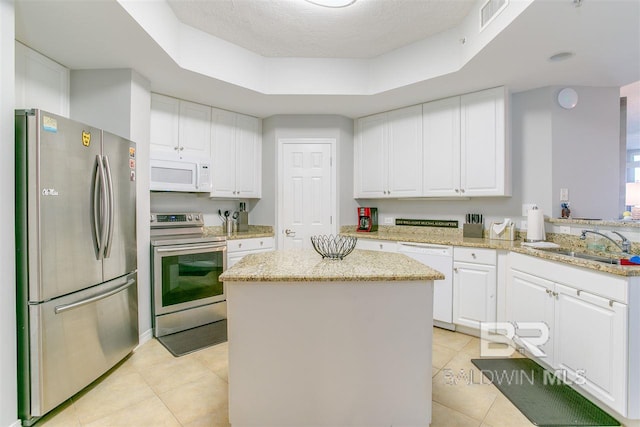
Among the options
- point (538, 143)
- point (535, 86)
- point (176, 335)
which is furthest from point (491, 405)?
point (535, 86)

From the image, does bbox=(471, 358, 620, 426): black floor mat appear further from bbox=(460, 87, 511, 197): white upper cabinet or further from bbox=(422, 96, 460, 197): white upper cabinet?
bbox=(422, 96, 460, 197): white upper cabinet

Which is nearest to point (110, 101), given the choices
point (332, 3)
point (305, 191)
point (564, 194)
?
point (332, 3)

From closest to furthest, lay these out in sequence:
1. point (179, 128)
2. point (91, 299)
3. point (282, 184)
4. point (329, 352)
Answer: point (329, 352) → point (91, 299) → point (179, 128) → point (282, 184)

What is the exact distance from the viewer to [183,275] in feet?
9.61

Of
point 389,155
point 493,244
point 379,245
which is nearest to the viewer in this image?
point 493,244

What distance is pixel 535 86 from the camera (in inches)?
114

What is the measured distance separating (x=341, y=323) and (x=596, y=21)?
242cm

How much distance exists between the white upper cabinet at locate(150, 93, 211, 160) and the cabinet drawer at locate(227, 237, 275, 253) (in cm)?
104

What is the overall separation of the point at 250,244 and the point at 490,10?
3.05 m

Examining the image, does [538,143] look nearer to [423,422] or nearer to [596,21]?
[596,21]

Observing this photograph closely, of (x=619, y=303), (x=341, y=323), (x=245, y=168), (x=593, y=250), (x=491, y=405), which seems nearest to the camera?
(x=341, y=323)

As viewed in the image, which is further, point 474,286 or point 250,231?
point 250,231

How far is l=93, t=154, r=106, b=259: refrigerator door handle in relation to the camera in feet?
6.61

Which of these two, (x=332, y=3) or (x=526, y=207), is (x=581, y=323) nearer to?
(x=526, y=207)
